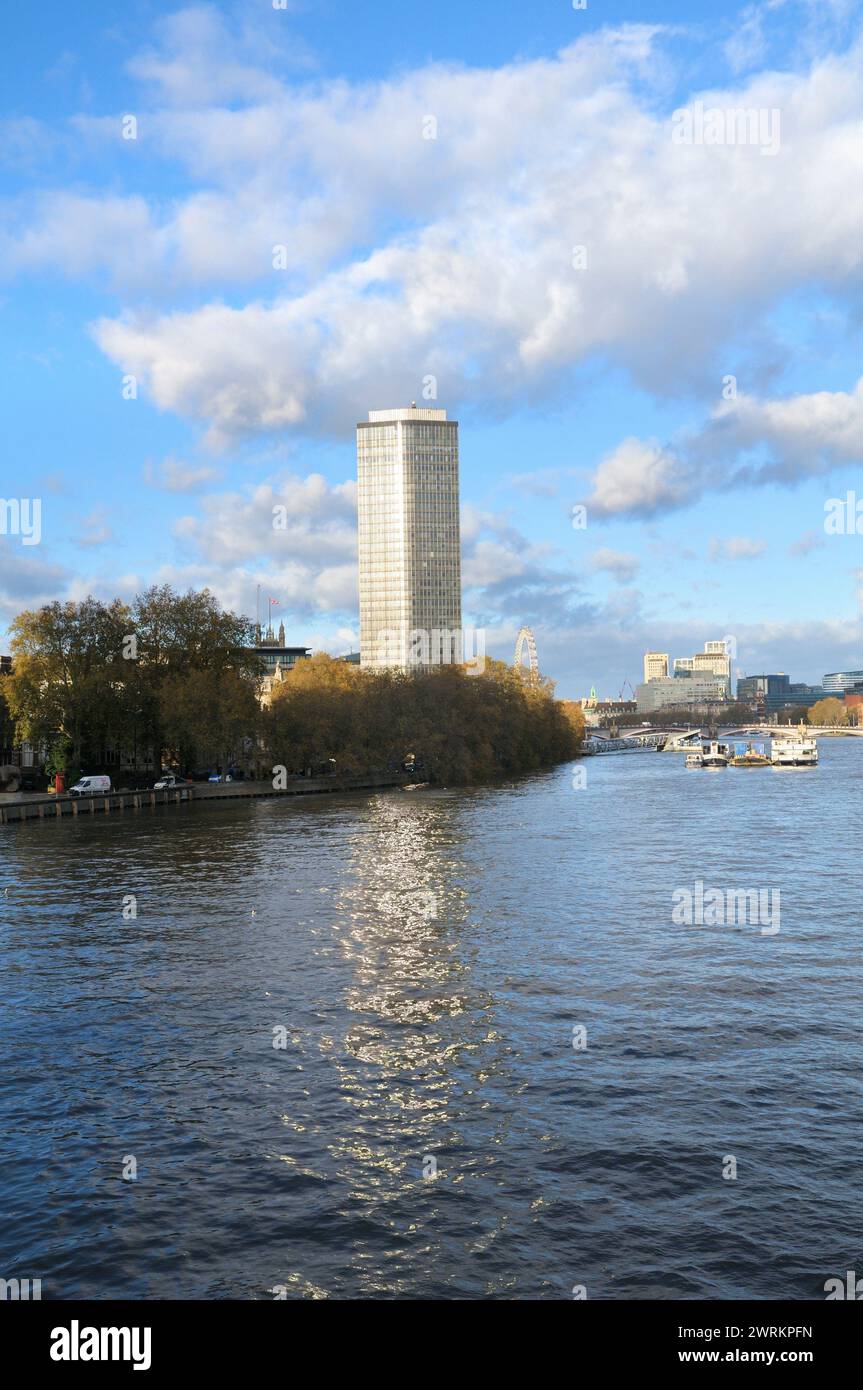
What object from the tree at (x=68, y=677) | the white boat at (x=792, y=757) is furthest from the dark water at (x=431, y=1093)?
the white boat at (x=792, y=757)

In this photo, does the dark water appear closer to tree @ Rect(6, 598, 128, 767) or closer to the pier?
the pier

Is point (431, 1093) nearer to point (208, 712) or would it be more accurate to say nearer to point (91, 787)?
point (91, 787)

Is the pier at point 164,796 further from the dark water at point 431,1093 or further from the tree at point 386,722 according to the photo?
the dark water at point 431,1093

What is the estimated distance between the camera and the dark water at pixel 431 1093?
15.4 m

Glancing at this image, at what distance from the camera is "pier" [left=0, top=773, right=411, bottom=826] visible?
339 feet

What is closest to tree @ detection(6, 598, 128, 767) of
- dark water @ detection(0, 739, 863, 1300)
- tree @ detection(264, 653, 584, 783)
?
tree @ detection(264, 653, 584, 783)

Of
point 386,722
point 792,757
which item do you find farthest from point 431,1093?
point 792,757

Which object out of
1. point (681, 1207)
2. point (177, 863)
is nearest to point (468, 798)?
point (177, 863)

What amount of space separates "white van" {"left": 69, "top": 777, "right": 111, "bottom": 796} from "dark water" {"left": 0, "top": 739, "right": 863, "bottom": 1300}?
68048mm

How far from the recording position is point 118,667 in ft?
421

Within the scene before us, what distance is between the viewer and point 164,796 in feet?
400

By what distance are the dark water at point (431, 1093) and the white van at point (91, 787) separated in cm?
6805
